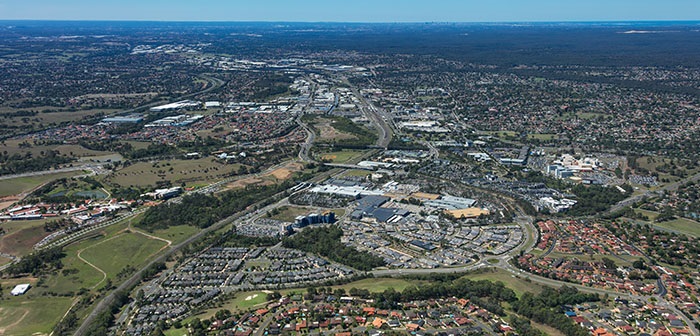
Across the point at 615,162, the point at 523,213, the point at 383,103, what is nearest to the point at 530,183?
the point at 523,213

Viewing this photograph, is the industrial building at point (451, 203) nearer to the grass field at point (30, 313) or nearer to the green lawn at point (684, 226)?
the green lawn at point (684, 226)

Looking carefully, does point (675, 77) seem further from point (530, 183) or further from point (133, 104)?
point (133, 104)

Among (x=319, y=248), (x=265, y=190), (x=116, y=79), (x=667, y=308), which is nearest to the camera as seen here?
(x=667, y=308)

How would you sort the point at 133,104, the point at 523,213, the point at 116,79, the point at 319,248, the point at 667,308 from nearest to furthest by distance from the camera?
the point at 667,308, the point at 319,248, the point at 523,213, the point at 133,104, the point at 116,79

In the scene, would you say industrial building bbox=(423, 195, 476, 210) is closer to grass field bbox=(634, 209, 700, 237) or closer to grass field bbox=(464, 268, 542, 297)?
grass field bbox=(464, 268, 542, 297)

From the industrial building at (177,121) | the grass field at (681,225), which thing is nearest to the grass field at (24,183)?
A: the industrial building at (177,121)
